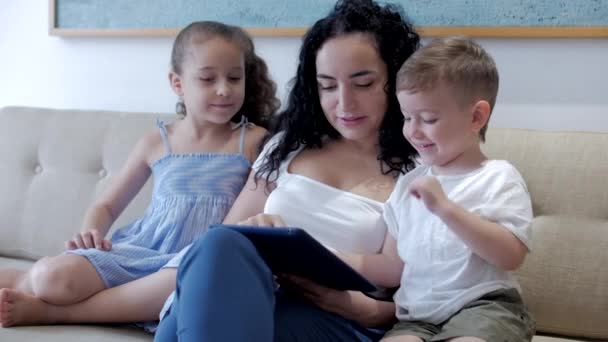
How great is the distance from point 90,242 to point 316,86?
0.57 metres

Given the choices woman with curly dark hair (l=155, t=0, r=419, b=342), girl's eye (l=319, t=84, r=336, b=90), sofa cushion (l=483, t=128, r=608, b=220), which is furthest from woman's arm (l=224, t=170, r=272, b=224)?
sofa cushion (l=483, t=128, r=608, b=220)

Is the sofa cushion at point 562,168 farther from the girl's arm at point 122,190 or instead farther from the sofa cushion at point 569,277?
the girl's arm at point 122,190

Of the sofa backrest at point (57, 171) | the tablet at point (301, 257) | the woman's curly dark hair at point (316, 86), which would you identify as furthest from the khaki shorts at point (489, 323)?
the sofa backrest at point (57, 171)

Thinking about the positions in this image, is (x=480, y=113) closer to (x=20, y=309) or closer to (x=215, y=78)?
(x=215, y=78)

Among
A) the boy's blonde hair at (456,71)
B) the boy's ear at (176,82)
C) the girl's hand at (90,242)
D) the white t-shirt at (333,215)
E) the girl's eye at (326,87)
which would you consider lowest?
the girl's hand at (90,242)

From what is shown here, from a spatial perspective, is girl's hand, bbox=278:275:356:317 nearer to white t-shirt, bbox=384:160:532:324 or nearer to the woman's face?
white t-shirt, bbox=384:160:532:324

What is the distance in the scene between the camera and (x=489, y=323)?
1.06m

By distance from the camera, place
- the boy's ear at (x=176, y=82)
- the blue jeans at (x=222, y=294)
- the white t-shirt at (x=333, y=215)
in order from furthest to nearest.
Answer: the boy's ear at (x=176, y=82)
the white t-shirt at (x=333, y=215)
the blue jeans at (x=222, y=294)

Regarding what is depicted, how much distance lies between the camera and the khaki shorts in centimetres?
105

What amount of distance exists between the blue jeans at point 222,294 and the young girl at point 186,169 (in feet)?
1.29

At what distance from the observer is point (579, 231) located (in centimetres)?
→ 140

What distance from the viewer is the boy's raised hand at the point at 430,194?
1.03 m

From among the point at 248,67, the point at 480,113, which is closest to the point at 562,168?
the point at 480,113

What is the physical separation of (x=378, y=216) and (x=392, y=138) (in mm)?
159
